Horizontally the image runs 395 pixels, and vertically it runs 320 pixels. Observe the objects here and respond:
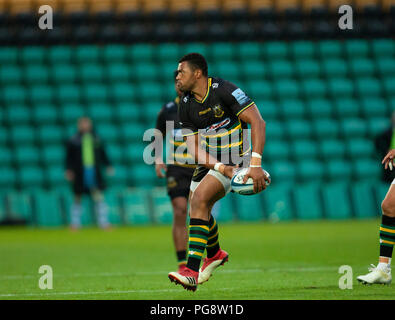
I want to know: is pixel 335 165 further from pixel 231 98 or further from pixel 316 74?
pixel 231 98

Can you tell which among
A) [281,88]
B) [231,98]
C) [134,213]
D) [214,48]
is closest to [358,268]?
[231,98]

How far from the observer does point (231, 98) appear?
22.2ft

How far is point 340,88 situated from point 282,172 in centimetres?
383

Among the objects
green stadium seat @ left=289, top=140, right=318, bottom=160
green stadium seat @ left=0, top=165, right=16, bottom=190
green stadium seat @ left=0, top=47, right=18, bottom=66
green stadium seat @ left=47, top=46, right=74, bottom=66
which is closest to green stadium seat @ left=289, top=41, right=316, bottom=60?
green stadium seat @ left=289, top=140, right=318, bottom=160

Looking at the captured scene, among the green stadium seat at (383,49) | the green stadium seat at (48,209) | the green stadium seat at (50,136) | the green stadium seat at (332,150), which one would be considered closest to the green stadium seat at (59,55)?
the green stadium seat at (50,136)

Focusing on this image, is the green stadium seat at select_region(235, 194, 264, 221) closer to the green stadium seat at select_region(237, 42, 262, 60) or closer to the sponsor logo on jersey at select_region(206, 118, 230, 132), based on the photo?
the green stadium seat at select_region(237, 42, 262, 60)

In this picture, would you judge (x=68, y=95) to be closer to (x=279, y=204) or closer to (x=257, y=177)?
(x=279, y=204)

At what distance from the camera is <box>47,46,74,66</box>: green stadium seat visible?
71.0 ft

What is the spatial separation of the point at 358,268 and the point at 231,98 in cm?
298

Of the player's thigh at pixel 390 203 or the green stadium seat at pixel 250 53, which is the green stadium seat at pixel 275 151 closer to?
the green stadium seat at pixel 250 53

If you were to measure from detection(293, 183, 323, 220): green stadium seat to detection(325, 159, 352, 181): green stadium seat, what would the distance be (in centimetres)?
111

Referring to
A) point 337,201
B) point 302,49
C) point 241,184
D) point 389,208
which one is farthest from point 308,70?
point 241,184

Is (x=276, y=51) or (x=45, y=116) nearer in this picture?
(x=45, y=116)

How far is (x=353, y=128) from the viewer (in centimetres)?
1980
